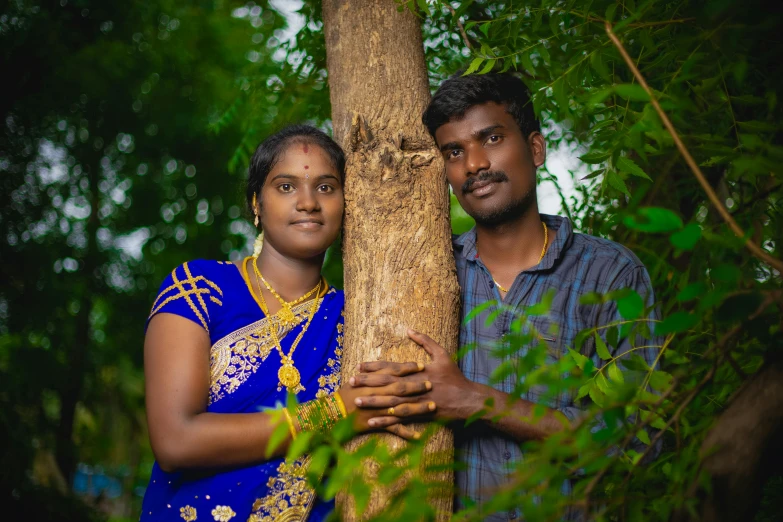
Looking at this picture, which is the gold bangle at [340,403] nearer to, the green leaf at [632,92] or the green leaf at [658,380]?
the green leaf at [658,380]

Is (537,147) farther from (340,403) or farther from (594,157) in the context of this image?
(340,403)

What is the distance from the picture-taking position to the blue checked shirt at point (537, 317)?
213cm

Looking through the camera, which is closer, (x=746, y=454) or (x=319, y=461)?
(x=319, y=461)

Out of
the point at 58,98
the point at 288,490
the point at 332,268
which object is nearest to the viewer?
the point at 288,490

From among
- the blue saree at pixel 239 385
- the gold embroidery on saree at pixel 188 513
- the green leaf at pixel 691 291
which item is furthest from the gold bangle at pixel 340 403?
the green leaf at pixel 691 291

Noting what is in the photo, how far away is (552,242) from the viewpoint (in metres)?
2.47

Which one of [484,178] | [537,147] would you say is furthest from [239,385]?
[537,147]

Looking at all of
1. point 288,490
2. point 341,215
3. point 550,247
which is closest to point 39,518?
point 288,490

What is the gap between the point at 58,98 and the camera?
642cm

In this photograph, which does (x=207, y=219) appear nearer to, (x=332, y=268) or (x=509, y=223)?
(x=332, y=268)

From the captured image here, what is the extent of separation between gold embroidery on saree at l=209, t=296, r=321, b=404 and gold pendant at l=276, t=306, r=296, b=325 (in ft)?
0.14

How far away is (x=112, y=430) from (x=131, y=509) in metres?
1.30

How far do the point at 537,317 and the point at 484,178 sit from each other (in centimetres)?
57

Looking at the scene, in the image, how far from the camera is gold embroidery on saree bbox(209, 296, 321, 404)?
2.07m
